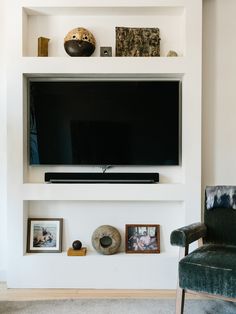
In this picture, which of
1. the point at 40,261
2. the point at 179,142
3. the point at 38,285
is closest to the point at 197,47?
the point at 179,142

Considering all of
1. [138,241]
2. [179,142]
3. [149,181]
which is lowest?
[138,241]

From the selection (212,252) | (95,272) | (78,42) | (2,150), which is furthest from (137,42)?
(95,272)

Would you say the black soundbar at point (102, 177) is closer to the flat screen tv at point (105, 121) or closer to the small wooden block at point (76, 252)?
the flat screen tv at point (105, 121)

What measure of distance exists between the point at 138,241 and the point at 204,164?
0.90 meters

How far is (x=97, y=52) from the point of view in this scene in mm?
2824

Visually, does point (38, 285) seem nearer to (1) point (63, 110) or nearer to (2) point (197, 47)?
(1) point (63, 110)

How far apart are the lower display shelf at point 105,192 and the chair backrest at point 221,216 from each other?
316mm

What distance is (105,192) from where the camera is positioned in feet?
8.71

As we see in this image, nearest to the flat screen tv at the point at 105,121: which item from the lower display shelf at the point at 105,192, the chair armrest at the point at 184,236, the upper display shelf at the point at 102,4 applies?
the lower display shelf at the point at 105,192

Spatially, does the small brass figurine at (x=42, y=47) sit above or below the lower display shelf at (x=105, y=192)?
above

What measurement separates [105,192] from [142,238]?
0.54m

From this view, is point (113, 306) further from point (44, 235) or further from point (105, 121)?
point (105, 121)

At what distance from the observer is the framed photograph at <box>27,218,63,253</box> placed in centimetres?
276

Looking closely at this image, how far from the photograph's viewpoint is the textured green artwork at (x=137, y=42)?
275 centimetres
